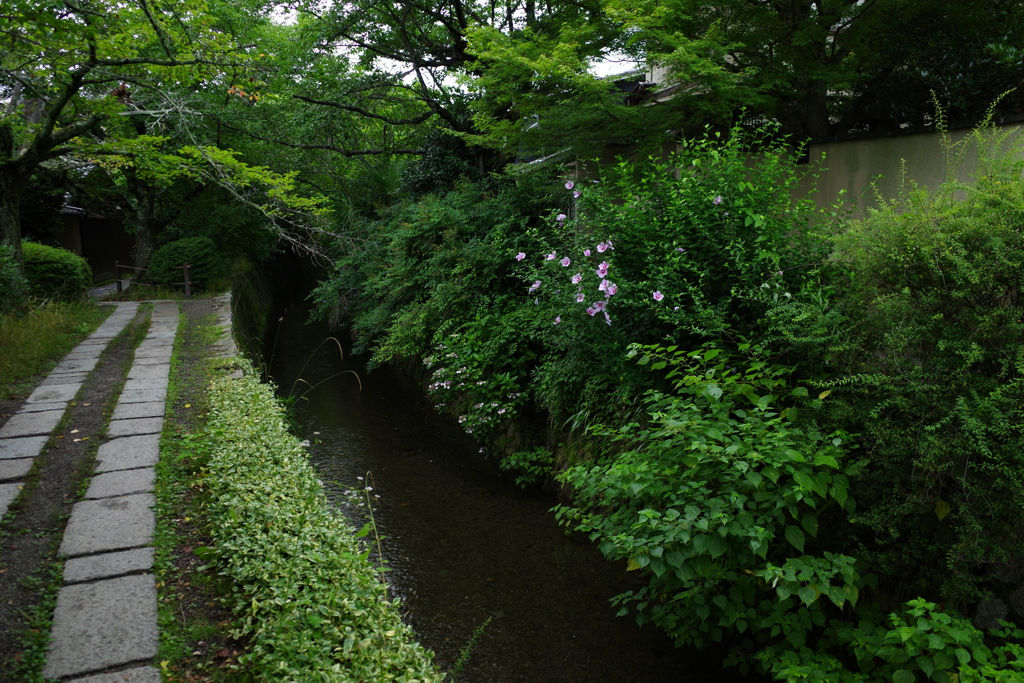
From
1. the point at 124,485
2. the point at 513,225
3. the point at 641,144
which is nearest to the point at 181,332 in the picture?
the point at 513,225

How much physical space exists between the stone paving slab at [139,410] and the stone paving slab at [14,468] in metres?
1.04

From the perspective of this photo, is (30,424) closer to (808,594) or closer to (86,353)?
(86,353)

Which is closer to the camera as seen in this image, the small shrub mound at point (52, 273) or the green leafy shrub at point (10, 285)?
the green leafy shrub at point (10, 285)

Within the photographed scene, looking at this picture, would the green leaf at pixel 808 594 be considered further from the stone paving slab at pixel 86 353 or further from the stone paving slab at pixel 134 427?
the stone paving slab at pixel 86 353

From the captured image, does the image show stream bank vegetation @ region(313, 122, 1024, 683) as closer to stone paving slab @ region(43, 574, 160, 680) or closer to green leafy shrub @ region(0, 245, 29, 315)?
stone paving slab @ region(43, 574, 160, 680)

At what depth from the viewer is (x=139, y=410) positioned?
232 inches

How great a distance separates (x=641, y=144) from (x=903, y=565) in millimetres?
5257

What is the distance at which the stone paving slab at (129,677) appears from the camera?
2.53 metres

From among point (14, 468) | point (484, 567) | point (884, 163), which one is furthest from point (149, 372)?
point (884, 163)

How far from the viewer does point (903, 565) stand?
3354 millimetres

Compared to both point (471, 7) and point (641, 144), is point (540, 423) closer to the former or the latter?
point (641, 144)

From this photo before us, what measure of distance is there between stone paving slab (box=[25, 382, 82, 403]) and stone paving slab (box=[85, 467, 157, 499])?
238cm

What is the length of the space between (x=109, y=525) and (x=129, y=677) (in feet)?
4.84

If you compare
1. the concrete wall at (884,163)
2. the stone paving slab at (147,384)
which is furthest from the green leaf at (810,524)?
the stone paving slab at (147,384)
